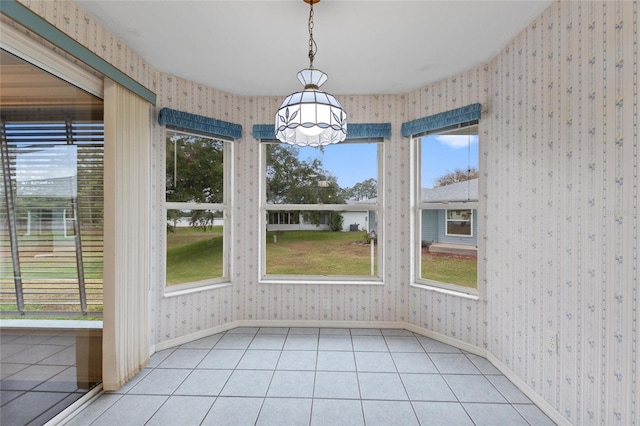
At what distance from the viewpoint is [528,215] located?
2121mm

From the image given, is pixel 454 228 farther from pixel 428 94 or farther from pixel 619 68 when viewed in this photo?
pixel 619 68

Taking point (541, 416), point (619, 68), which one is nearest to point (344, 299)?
point (541, 416)

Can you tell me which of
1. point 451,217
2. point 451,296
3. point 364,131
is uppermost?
point 364,131

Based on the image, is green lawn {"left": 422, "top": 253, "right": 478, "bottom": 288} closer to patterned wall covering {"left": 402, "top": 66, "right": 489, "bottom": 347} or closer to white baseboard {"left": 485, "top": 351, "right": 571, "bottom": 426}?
patterned wall covering {"left": 402, "top": 66, "right": 489, "bottom": 347}

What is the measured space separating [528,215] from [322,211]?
198 centimetres

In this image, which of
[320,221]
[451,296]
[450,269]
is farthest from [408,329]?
[320,221]

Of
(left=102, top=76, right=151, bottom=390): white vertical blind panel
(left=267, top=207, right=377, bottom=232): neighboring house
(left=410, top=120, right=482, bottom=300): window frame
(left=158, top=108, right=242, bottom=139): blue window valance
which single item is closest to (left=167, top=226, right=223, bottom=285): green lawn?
(left=102, top=76, right=151, bottom=390): white vertical blind panel

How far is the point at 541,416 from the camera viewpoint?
6.20 feet

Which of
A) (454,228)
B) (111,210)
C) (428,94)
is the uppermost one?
(428,94)

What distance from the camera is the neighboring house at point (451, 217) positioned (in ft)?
9.32

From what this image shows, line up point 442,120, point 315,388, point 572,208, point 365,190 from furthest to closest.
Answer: point 365,190, point 442,120, point 315,388, point 572,208

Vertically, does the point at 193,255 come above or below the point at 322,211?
below

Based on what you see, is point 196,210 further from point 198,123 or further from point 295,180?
point 295,180

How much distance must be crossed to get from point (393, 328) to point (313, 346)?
989 mm
